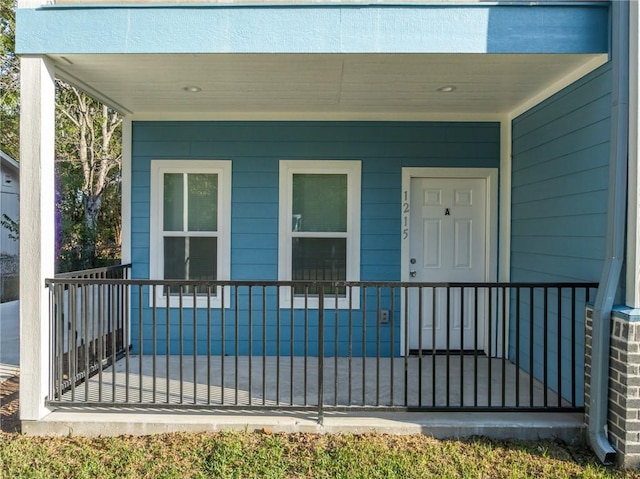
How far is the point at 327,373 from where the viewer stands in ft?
13.6

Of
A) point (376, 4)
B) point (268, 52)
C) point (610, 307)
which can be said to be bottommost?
point (610, 307)

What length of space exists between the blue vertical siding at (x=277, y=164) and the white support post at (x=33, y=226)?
1.64 meters

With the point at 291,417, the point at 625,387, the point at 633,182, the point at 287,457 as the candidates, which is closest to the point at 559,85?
the point at 633,182

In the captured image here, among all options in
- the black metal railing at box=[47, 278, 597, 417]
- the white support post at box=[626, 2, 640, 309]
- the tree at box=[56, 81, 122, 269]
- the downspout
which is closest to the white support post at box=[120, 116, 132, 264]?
the black metal railing at box=[47, 278, 597, 417]

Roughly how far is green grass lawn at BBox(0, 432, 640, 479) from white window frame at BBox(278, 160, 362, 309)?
6.21 ft

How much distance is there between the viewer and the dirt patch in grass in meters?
3.23

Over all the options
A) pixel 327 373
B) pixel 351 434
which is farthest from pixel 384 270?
pixel 351 434

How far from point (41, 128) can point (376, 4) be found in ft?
7.65

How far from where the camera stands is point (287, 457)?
2.82 meters

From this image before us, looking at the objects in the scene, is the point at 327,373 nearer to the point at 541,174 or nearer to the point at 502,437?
the point at 502,437

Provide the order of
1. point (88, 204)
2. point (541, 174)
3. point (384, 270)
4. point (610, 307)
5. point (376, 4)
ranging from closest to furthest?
1. point (610, 307)
2. point (376, 4)
3. point (541, 174)
4. point (384, 270)
5. point (88, 204)

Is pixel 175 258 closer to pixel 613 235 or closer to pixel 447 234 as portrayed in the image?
pixel 447 234

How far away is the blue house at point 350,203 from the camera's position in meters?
2.99

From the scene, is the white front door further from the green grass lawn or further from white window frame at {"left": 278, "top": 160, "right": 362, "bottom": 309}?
the green grass lawn
